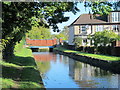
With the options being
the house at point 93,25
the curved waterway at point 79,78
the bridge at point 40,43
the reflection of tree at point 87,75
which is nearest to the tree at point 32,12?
the curved waterway at point 79,78

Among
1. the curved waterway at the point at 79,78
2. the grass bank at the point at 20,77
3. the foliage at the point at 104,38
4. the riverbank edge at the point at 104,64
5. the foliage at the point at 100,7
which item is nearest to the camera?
the foliage at the point at 100,7

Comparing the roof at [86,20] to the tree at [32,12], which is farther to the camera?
the roof at [86,20]

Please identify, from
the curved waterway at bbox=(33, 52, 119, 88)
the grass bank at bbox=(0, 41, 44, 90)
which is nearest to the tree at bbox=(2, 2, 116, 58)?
the grass bank at bbox=(0, 41, 44, 90)

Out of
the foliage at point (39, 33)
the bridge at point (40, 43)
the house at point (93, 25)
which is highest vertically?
the house at point (93, 25)

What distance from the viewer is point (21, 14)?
43.2 ft

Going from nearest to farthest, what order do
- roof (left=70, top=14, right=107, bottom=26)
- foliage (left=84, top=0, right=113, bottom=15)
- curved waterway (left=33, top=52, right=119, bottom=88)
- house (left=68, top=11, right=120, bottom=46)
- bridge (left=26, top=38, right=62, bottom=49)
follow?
foliage (left=84, top=0, right=113, bottom=15)
curved waterway (left=33, top=52, right=119, bottom=88)
house (left=68, top=11, right=120, bottom=46)
roof (left=70, top=14, right=107, bottom=26)
bridge (left=26, top=38, right=62, bottom=49)

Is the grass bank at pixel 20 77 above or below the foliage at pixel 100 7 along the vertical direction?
below

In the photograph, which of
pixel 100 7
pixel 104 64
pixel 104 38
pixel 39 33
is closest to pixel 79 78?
pixel 104 64

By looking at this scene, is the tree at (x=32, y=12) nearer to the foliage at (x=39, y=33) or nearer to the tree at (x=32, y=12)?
the tree at (x=32, y=12)

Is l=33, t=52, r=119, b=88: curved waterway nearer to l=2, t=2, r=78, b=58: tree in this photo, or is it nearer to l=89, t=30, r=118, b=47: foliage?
l=2, t=2, r=78, b=58: tree

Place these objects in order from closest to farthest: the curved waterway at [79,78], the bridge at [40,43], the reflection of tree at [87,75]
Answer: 1. the curved waterway at [79,78]
2. the reflection of tree at [87,75]
3. the bridge at [40,43]

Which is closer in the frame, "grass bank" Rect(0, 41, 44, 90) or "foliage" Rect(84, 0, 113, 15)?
"foliage" Rect(84, 0, 113, 15)

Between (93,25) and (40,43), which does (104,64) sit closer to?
(93,25)

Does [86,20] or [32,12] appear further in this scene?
[86,20]
